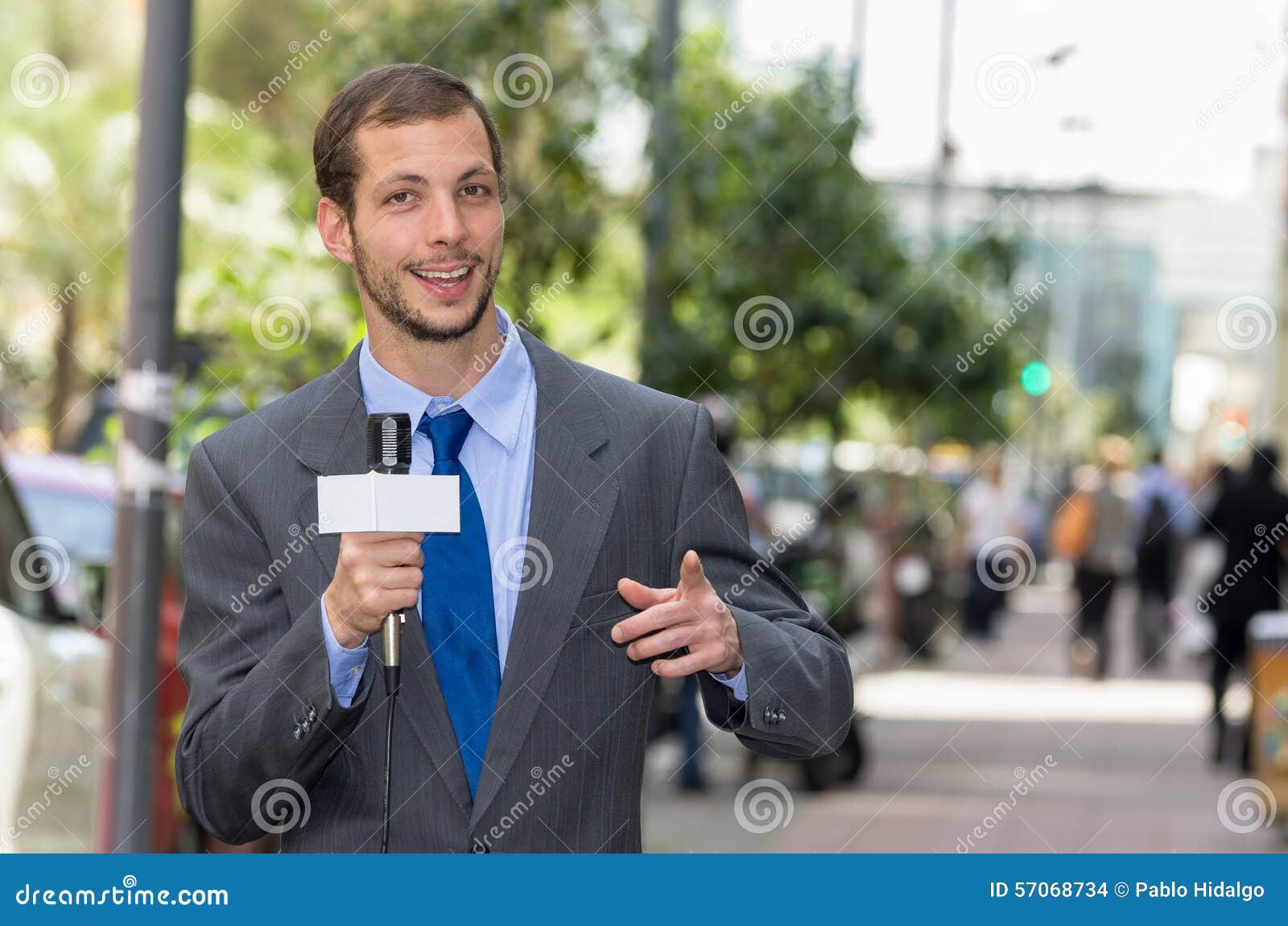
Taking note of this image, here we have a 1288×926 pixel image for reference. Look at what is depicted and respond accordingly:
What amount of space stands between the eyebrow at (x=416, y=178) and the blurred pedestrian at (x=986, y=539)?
1768 centimetres

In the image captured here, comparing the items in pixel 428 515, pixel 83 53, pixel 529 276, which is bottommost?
pixel 428 515

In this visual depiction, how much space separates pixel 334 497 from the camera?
7.02 ft

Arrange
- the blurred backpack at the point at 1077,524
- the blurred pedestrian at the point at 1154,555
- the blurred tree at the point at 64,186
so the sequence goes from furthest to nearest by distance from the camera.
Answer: the blurred tree at the point at 64,186
the blurred pedestrian at the point at 1154,555
the blurred backpack at the point at 1077,524

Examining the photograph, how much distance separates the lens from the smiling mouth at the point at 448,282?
255cm

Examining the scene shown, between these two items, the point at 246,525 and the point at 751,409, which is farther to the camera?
the point at 751,409

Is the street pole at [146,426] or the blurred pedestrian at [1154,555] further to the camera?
the blurred pedestrian at [1154,555]

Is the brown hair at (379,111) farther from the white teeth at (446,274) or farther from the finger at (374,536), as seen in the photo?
the finger at (374,536)

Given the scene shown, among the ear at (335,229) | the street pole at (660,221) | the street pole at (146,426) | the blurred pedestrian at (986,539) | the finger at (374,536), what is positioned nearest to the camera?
the finger at (374,536)

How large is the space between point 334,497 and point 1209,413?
13.5 m

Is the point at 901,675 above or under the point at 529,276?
under

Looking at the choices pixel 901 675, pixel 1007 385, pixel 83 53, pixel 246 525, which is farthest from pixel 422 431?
pixel 83 53

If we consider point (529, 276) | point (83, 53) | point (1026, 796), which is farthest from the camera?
point (83, 53)

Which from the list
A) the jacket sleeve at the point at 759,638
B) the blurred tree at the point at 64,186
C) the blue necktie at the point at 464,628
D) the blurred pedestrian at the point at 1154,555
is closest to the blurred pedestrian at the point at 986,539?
the blurred pedestrian at the point at 1154,555

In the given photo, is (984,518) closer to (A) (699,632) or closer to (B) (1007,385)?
(B) (1007,385)
